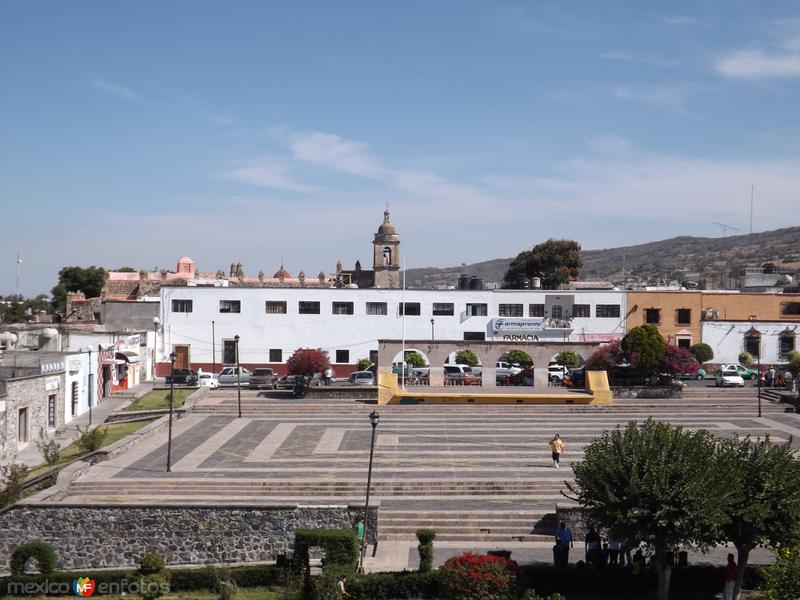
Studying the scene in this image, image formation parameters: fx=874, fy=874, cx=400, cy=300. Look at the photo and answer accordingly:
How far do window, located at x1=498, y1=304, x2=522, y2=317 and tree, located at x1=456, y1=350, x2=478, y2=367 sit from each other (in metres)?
6.34

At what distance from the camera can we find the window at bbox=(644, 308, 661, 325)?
5712 cm

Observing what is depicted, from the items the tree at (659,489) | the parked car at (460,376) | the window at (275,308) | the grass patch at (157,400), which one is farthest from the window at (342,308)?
the tree at (659,489)

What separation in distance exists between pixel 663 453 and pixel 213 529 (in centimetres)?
1097

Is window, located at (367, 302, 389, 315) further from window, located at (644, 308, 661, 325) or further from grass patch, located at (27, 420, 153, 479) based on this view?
grass patch, located at (27, 420, 153, 479)

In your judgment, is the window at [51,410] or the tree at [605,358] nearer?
the window at [51,410]

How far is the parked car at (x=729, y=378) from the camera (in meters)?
47.5

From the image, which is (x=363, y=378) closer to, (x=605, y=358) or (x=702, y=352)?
(x=605, y=358)

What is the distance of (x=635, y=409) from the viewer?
1553 inches

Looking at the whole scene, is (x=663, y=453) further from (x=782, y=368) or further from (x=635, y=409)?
(x=782, y=368)

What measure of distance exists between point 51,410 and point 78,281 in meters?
66.4

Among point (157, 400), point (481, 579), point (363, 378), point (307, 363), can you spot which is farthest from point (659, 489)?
point (363, 378)

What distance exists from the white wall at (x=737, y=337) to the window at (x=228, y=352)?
3036 centimetres

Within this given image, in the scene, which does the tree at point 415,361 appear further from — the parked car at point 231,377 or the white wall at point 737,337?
the white wall at point 737,337

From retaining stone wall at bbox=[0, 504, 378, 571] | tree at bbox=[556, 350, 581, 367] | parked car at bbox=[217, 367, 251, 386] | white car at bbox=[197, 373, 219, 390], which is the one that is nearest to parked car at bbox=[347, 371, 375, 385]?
parked car at bbox=[217, 367, 251, 386]
